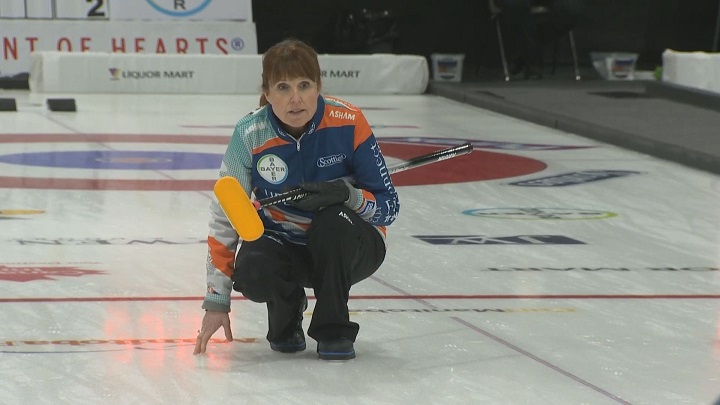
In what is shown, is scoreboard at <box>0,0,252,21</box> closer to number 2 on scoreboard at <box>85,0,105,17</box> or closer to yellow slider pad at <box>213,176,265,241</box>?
number 2 on scoreboard at <box>85,0,105,17</box>

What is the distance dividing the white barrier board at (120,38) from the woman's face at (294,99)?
33.1ft

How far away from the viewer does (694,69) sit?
11.3 metres

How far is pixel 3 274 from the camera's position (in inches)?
178

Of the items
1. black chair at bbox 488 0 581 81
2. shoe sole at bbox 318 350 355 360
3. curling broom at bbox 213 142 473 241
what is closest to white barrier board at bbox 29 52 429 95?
black chair at bbox 488 0 581 81

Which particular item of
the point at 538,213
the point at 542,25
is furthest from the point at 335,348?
the point at 542,25

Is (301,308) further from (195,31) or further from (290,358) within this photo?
(195,31)

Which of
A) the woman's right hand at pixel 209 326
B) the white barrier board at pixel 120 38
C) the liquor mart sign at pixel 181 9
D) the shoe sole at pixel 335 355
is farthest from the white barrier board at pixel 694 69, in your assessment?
the woman's right hand at pixel 209 326

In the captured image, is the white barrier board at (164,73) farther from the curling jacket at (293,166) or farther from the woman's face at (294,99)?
the woman's face at (294,99)

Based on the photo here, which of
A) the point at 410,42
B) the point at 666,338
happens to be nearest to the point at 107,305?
the point at 666,338

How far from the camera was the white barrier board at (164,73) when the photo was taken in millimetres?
12500

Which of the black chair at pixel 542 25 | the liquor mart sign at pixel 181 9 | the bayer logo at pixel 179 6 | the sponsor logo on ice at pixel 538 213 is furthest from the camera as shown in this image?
the black chair at pixel 542 25

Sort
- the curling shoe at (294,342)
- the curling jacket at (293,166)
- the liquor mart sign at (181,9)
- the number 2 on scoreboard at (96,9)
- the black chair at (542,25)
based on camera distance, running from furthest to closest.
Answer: the black chair at (542,25), the liquor mart sign at (181,9), the number 2 on scoreboard at (96,9), the curling shoe at (294,342), the curling jacket at (293,166)

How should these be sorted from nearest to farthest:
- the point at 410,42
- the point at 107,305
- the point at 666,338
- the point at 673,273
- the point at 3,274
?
the point at 666,338, the point at 107,305, the point at 3,274, the point at 673,273, the point at 410,42

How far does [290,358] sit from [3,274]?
1.50 m
